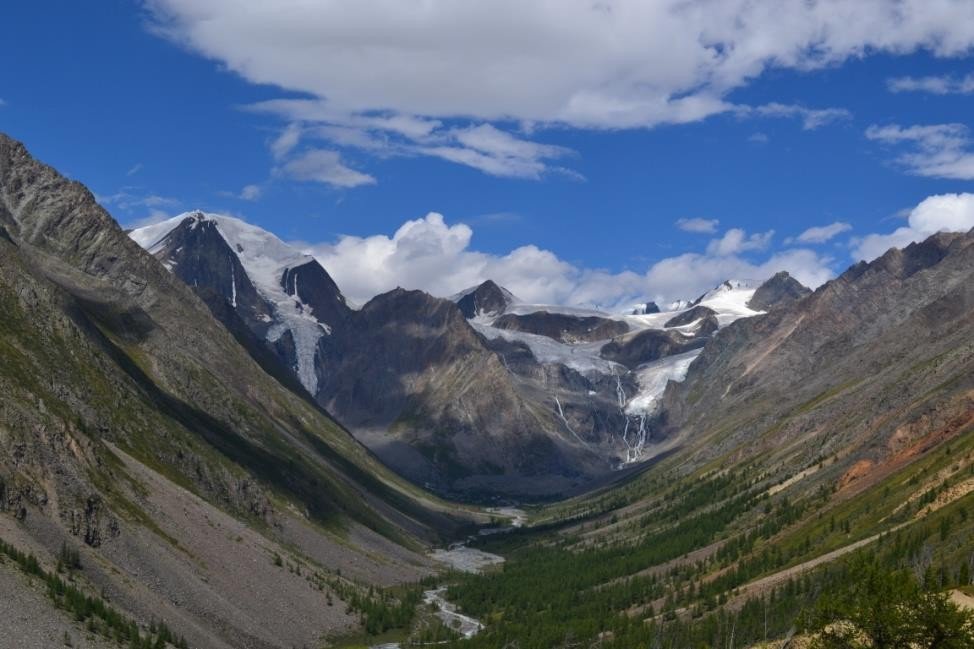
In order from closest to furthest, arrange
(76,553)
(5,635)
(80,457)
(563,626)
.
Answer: (5,635) < (76,553) < (80,457) < (563,626)

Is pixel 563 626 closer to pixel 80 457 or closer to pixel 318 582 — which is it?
pixel 318 582

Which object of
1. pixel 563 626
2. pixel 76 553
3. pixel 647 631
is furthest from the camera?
pixel 563 626

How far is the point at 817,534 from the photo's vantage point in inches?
7013

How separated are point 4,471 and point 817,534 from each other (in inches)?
4766

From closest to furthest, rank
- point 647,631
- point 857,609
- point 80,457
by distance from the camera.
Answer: point 857,609 → point 80,457 → point 647,631

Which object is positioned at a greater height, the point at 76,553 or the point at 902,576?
the point at 902,576

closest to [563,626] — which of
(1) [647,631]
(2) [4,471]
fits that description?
(1) [647,631]

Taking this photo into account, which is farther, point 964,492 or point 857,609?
point 964,492

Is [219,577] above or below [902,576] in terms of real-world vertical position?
below

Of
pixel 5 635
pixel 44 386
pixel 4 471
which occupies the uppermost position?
pixel 44 386

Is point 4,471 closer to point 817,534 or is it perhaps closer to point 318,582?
point 318,582

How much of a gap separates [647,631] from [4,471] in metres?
81.7

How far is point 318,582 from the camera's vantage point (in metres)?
168

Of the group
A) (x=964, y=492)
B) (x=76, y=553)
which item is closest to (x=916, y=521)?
(x=964, y=492)
